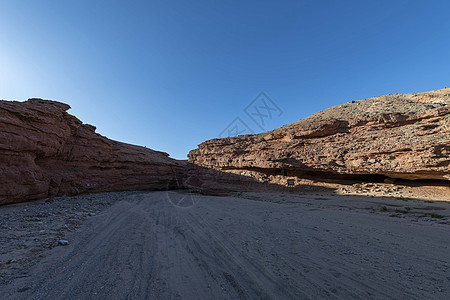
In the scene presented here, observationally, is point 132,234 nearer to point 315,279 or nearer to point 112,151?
point 315,279

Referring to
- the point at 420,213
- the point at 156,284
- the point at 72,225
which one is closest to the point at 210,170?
the point at 72,225

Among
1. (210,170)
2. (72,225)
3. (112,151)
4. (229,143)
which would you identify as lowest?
(72,225)

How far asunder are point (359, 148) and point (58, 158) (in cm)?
2955

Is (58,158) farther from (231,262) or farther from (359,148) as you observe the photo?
(359,148)

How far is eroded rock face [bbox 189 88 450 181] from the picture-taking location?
12.0m

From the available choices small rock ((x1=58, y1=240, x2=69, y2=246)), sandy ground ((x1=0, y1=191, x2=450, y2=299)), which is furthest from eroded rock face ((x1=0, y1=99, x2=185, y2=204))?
small rock ((x1=58, y1=240, x2=69, y2=246))

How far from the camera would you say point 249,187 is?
20.6m

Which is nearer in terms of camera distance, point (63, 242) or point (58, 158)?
point (63, 242)

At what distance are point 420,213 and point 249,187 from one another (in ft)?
47.8

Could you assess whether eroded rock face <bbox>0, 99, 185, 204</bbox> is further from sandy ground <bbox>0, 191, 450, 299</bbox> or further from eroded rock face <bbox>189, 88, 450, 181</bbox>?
eroded rock face <bbox>189, 88, 450, 181</bbox>

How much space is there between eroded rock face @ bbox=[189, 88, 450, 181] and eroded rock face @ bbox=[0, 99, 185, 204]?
12.8 metres

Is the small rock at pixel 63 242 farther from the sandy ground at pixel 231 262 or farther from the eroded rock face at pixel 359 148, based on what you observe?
the eroded rock face at pixel 359 148

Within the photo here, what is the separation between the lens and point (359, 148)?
14.7m

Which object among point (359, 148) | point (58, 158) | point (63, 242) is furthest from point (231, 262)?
point (58, 158)
